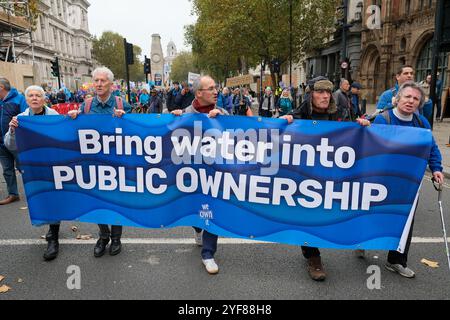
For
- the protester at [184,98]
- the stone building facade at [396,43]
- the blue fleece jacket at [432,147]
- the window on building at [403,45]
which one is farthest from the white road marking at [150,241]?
the window on building at [403,45]

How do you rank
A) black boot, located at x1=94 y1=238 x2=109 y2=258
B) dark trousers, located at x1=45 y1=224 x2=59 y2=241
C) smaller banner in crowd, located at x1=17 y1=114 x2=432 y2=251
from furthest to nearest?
dark trousers, located at x1=45 y1=224 x2=59 y2=241 < black boot, located at x1=94 y1=238 x2=109 y2=258 < smaller banner in crowd, located at x1=17 y1=114 x2=432 y2=251

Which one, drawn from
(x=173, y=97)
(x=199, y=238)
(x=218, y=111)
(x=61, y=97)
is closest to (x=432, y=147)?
(x=218, y=111)

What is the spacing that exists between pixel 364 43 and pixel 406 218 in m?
29.2

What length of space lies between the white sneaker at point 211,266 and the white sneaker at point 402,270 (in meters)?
1.70

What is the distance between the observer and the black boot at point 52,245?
3.88 metres

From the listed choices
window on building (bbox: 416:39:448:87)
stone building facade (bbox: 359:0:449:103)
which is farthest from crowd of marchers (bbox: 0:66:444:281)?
stone building facade (bbox: 359:0:449:103)

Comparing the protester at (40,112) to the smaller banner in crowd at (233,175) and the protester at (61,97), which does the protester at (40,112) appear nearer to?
the smaller banner in crowd at (233,175)

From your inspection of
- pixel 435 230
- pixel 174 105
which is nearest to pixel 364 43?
pixel 174 105

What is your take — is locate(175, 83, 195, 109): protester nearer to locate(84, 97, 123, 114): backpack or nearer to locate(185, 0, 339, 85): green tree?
locate(84, 97, 123, 114): backpack

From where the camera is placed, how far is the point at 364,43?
1145 inches

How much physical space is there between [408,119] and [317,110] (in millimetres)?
810

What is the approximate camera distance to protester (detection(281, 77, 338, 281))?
134 inches

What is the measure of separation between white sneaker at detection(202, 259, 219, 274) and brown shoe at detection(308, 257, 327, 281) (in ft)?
2.92

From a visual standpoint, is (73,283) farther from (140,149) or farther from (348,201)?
(348,201)
